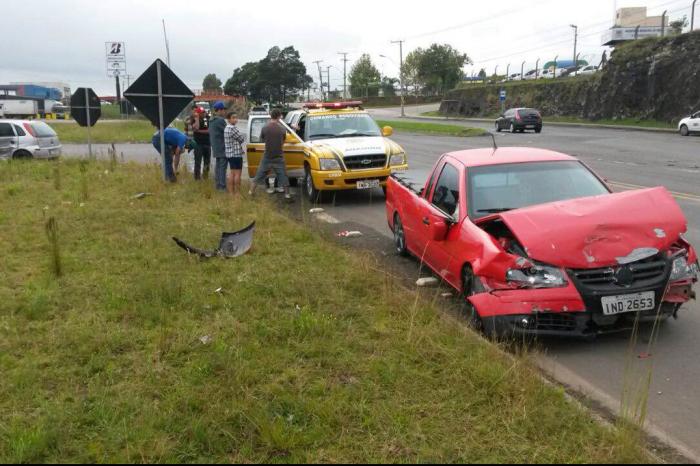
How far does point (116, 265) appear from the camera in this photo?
23.8ft

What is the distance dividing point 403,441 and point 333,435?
38cm

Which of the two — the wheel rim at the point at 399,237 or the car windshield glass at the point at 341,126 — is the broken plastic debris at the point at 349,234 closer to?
the wheel rim at the point at 399,237

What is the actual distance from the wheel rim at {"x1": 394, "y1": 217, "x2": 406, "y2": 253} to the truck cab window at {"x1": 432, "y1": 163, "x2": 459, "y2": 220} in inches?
46.8

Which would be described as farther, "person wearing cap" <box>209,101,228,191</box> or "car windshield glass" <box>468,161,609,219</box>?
"person wearing cap" <box>209,101,228,191</box>

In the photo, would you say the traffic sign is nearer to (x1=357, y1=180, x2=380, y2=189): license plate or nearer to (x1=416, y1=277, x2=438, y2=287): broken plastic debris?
(x1=357, y1=180, x2=380, y2=189): license plate

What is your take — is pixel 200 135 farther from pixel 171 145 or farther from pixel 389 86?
pixel 389 86

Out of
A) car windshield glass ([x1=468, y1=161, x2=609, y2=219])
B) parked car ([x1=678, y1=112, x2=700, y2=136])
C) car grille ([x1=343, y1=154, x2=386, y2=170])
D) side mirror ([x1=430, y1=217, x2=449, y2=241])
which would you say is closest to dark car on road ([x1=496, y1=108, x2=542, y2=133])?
parked car ([x1=678, y1=112, x2=700, y2=136])

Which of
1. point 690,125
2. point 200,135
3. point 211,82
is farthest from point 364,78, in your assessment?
point 200,135

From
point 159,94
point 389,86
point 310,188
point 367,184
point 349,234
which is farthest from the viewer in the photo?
point 389,86

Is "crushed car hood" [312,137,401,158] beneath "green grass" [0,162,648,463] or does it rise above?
above

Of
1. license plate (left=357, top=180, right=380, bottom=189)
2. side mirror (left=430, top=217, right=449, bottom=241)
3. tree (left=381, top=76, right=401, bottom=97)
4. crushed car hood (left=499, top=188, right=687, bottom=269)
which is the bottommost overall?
license plate (left=357, top=180, right=380, bottom=189)

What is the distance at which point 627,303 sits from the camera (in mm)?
4848

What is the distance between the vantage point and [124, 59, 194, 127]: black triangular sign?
1189 centimetres

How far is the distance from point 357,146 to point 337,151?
17.5 inches
